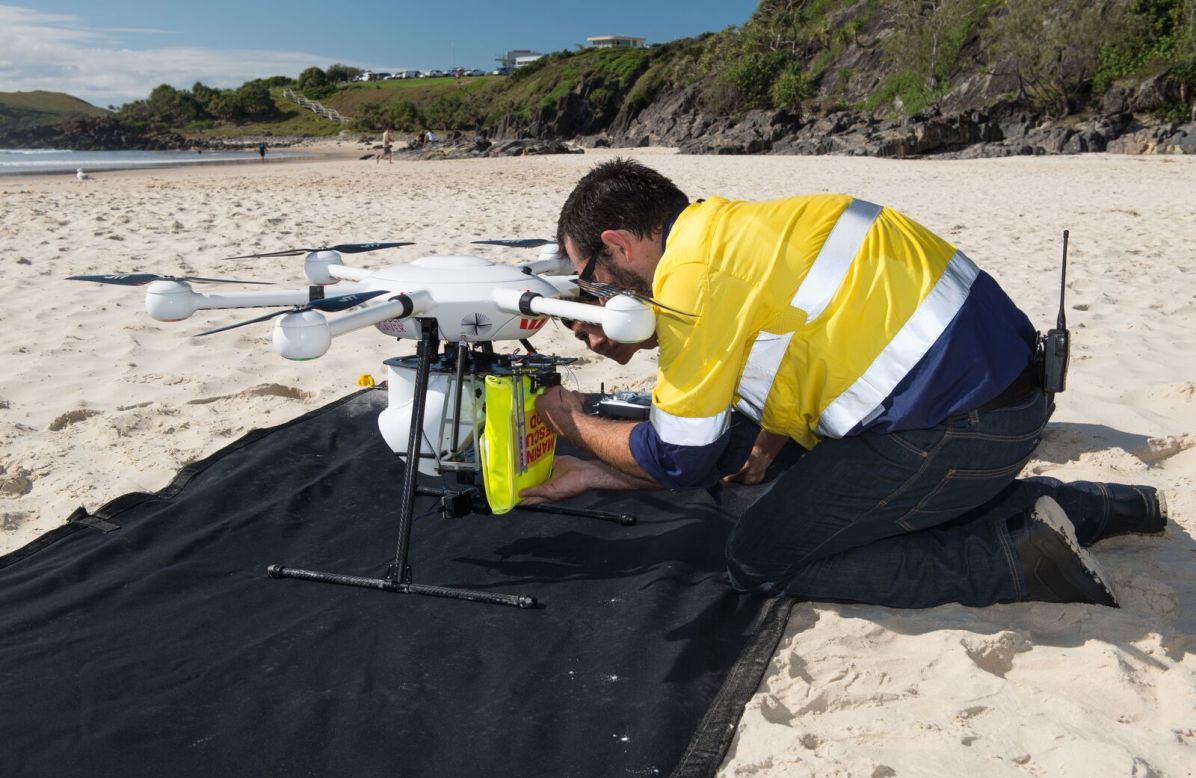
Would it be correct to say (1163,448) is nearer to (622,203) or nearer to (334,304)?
(622,203)

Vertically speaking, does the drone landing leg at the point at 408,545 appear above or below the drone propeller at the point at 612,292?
below

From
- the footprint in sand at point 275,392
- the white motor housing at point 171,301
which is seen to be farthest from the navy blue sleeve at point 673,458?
the footprint in sand at point 275,392

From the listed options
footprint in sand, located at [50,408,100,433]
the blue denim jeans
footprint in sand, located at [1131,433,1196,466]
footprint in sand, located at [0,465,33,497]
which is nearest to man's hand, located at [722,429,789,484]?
the blue denim jeans

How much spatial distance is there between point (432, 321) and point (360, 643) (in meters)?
0.86

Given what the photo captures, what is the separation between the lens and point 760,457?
3305 millimetres

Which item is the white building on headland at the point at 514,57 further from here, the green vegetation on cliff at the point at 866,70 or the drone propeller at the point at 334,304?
the drone propeller at the point at 334,304

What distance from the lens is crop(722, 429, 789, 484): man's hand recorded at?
3239 mm

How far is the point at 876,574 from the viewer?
2.57m

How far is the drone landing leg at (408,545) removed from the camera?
2559 mm

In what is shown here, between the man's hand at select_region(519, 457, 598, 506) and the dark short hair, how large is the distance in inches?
32.6

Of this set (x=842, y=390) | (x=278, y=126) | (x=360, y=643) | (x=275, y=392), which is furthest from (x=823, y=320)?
(x=278, y=126)

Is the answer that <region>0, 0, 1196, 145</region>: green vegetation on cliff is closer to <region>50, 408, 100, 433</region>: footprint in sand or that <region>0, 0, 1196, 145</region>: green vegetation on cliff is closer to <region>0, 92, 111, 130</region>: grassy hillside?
<region>0, 92, 111, 130</region>: grassy hillside

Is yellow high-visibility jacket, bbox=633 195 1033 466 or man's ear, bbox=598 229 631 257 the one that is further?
man's ear, bbox=598 229 631 257

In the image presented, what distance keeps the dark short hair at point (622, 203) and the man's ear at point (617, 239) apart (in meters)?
0.01
